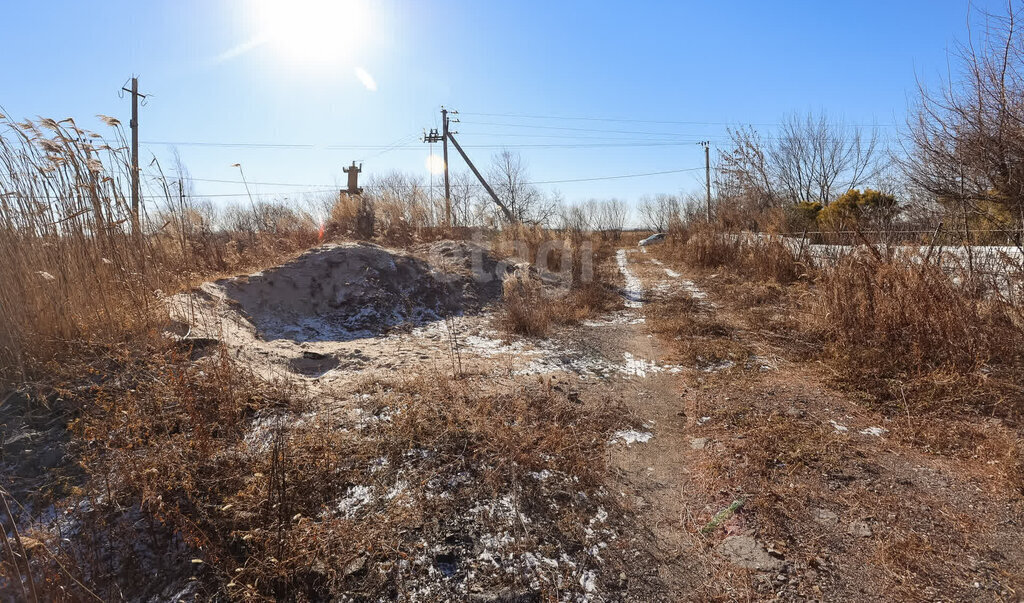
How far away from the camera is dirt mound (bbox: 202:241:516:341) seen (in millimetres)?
5832

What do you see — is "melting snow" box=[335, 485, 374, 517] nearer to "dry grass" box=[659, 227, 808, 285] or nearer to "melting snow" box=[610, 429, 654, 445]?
"melting snow" box=[610, 429, 654, 445]

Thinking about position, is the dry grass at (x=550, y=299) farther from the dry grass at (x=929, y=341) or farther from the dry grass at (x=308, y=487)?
the dry grass at (x=929, y=341)

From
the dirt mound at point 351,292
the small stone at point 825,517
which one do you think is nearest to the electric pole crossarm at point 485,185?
the dirt mound at point 351,292

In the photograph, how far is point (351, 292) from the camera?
6859 mm

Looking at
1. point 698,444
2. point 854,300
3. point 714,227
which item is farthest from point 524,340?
point 714,227

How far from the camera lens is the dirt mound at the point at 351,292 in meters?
5.83

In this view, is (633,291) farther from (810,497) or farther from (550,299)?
(810,497)

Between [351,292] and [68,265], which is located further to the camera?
[351,292]

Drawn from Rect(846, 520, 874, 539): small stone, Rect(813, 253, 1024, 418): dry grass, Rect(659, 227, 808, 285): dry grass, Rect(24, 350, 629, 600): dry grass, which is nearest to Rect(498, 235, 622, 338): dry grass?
Rect(24, 350, 629, 600): dry grass

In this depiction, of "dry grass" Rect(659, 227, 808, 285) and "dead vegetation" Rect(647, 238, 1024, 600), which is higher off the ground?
"dry grass" Rect(659, 227, 808, 285)

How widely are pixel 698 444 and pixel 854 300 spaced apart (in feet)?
9.87

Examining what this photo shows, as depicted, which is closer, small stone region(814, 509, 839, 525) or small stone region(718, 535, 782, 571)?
small stone region(718, 535, 782, 571)

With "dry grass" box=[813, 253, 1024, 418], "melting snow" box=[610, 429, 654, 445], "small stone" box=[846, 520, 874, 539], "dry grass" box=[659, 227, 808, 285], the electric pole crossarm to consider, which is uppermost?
the electric pole crossarm

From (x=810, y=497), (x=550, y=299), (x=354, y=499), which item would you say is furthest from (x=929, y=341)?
(x=550, y=299)
